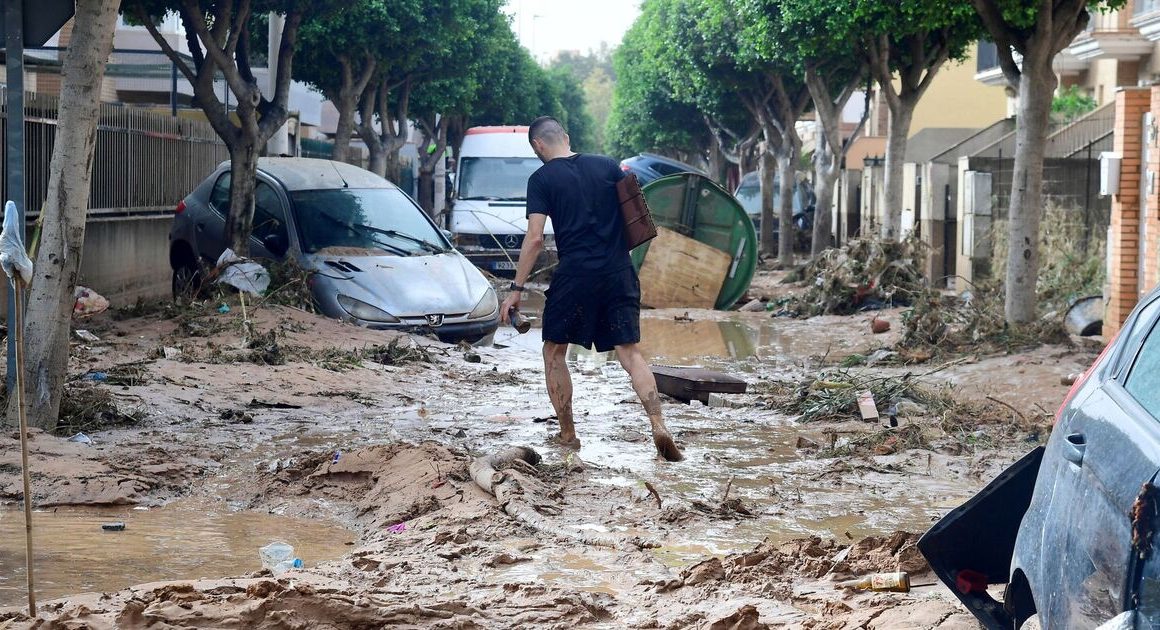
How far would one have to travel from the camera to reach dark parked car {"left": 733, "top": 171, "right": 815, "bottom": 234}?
34531mm

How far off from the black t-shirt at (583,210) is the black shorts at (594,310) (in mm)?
66

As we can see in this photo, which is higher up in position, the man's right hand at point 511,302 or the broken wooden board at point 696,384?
the man's right hand at point 511,302

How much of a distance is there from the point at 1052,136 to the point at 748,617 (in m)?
21.7

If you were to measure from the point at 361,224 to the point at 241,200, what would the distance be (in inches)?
54.7

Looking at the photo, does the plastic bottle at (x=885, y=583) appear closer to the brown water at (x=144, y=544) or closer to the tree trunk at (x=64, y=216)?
the brown water at (x=144, y=544)

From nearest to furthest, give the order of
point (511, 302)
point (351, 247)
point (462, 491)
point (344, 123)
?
point (462, 491) < point (511, 302) < point (351, 247) < point (344, 123)

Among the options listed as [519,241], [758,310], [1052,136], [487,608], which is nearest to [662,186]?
[758,310]

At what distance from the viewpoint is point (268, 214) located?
1409 centimetres

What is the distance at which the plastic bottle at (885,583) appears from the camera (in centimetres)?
458

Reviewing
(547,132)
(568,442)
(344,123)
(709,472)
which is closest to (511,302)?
(568,442)

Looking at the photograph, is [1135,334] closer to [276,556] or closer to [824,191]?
[276,556]

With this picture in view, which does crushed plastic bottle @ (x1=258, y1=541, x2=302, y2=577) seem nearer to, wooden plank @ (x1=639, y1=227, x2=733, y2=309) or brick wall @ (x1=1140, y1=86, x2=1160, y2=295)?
brick wall @ (x1=1140, y1=86, x2=1160, y2=295)

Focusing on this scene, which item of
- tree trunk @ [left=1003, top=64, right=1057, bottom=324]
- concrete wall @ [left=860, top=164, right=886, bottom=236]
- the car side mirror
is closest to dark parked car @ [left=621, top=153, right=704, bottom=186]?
concrete wall @ [left=860, top=164, right=886, bottom=236]

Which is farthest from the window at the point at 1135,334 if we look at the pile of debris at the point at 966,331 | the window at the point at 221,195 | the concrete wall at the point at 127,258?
the concrete wall at the point at 127,258
